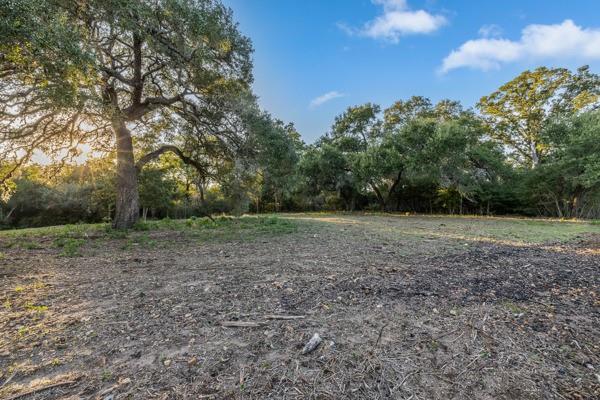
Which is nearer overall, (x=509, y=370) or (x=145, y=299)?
(x=509, y=370)

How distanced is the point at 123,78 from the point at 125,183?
3079 millimetres

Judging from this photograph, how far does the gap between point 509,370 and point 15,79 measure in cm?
748

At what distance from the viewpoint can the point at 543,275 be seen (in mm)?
3541

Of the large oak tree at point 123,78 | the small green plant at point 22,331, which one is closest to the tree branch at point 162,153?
the large oak tree at point 123,78

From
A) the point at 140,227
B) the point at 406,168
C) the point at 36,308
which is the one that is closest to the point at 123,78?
the point at 140,227

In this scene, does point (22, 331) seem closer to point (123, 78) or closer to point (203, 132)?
point (123, 78)

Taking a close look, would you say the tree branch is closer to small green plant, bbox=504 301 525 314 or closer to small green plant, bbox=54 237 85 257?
small green plant, bbox=54 237 85 257

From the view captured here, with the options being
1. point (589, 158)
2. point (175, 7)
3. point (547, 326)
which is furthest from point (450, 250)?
point (589, 158)

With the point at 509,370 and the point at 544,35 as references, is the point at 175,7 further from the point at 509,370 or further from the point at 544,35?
the point at 544,35

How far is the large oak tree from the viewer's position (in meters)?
3.94

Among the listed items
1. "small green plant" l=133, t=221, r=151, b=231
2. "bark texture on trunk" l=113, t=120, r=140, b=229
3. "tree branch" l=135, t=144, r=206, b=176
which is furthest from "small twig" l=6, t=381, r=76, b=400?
"tree branch" l=135, t=144, r=206, b=176

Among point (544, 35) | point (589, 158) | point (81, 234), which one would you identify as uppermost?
point (544, 35)

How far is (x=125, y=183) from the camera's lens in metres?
8.19

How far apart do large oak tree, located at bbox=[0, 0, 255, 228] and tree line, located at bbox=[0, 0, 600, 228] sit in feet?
0.10
